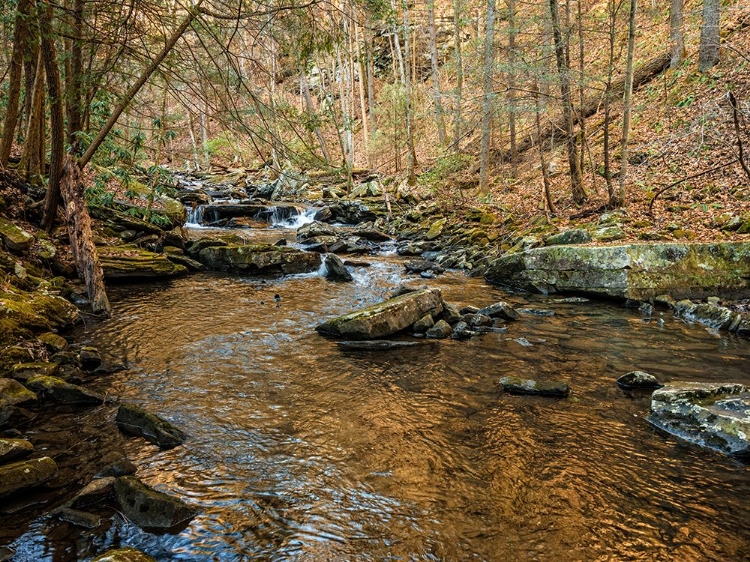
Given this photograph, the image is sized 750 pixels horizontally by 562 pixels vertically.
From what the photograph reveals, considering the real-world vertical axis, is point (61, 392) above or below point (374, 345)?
above

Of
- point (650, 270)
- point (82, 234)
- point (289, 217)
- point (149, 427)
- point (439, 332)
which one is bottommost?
point (149, 427)

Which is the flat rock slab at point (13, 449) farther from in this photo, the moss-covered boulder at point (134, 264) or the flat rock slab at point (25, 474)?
the moss-covered boulder at point (134, 264)

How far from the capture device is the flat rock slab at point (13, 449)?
3818 millimetres

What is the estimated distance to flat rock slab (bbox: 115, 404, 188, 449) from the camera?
178 inches

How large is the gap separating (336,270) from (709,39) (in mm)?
14305

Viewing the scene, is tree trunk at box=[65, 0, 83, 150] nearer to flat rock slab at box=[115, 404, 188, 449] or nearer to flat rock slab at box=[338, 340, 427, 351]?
flat rock slab at box=[115, 404, 188, 449]

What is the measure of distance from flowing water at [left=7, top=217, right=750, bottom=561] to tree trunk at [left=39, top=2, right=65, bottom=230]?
3.57 m

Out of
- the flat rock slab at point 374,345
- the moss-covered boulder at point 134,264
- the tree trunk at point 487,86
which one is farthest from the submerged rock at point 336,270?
the tree trunk at point 487,86

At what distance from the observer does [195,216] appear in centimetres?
1898

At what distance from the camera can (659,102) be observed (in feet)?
54.0

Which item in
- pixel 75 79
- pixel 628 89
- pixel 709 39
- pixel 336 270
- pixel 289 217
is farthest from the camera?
pixel 289 217

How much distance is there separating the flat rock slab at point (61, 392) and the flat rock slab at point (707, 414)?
6.49 meters

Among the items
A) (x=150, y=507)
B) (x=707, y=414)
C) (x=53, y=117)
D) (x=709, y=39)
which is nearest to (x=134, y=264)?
(x=53, y=117)

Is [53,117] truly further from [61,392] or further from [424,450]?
[424,450]
